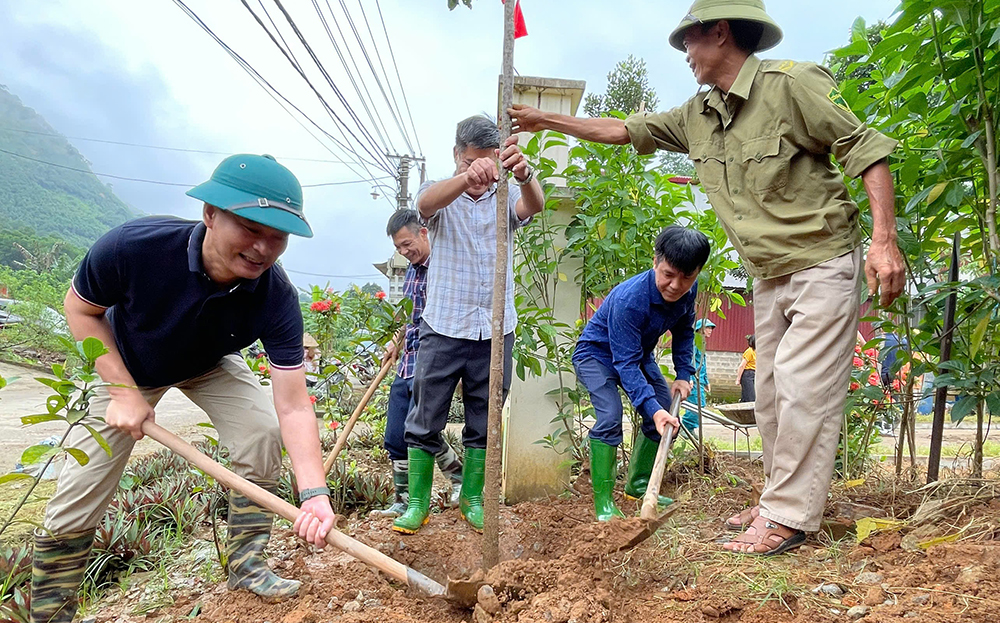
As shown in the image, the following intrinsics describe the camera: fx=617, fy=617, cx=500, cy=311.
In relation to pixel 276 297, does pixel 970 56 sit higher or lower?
higher

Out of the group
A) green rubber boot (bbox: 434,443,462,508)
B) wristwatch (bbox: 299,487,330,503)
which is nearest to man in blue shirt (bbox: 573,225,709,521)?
green rubber boot (bbox: 434,443,462,508)

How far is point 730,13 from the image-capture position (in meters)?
2.11

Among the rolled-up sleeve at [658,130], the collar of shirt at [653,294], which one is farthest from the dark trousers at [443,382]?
the rolled-up sleeve at [658,130]

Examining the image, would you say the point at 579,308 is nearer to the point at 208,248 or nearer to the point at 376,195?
the point at 208,248

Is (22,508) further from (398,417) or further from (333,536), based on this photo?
(333,536)

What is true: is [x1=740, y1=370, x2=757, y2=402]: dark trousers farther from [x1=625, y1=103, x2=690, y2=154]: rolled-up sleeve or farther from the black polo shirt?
the black polo shirt

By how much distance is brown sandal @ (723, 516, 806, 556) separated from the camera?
2039 mm

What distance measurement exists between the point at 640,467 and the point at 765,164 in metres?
1.73

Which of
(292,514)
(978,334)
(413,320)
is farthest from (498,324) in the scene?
(978,334)

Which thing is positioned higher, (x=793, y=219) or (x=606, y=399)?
(x=793, y=219)

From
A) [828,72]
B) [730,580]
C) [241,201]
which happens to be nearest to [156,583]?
[241,201]

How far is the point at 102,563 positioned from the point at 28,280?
17040 mm

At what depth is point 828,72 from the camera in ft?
7.00

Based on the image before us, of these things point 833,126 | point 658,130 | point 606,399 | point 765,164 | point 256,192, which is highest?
point 658,130
